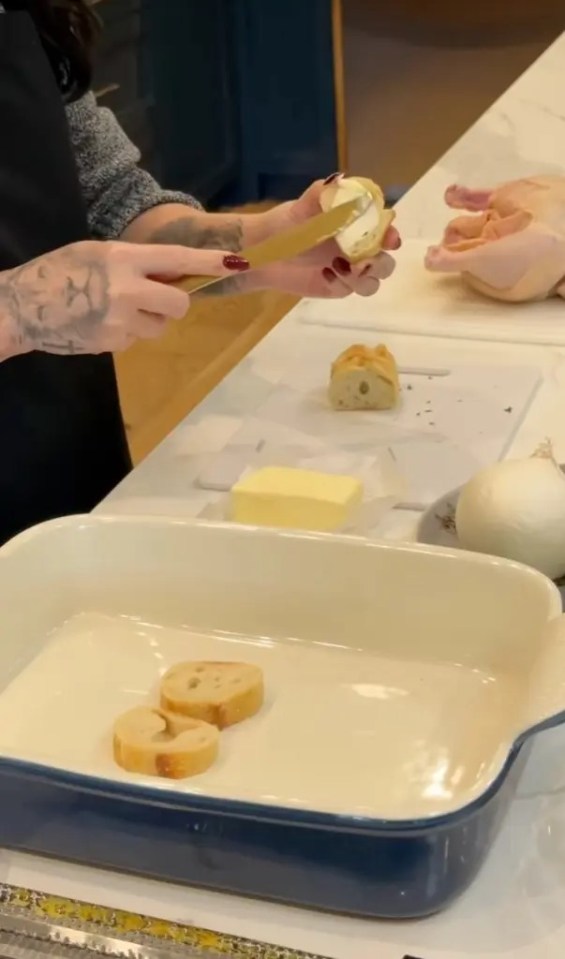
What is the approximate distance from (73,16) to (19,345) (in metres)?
0.44

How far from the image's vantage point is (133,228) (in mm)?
1182

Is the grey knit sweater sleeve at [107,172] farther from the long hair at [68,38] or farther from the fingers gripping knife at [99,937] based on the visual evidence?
the fingers gripping knife at [99,937]

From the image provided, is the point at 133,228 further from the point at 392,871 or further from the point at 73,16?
the point at 392,871

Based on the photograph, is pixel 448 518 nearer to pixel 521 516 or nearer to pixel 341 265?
pixel 521 516

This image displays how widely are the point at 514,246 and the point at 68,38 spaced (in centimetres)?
45

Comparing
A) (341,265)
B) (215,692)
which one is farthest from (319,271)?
(215,692)

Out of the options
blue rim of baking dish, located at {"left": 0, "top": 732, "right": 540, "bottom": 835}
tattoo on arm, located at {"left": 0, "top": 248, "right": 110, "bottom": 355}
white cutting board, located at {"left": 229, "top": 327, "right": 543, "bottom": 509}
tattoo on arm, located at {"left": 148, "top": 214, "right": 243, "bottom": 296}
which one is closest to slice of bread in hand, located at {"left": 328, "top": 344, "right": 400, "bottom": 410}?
white cutting board, located at {"left": 229, "top": 327, "right": 543, "bottom": 509}

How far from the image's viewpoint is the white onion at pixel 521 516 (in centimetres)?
72

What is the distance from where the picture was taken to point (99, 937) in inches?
21.4

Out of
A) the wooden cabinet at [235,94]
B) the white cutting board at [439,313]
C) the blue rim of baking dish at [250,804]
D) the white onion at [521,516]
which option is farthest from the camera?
the wooden cabinet at [235,94]

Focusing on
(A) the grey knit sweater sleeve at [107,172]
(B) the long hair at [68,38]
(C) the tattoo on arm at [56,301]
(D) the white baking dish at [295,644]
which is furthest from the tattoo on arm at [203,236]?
(D) the white baking dish at [295,644]

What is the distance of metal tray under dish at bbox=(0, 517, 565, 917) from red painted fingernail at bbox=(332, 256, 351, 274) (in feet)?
1.22

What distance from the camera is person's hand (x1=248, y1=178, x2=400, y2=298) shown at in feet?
3.31

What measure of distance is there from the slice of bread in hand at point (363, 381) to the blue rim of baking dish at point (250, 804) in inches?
20.0
